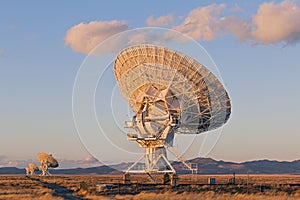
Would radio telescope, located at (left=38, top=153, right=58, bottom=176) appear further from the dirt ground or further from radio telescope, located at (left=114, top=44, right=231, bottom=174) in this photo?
radio telescope, located at (left=114, top=44, right=231, bottom=174)

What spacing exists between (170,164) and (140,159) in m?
3.84

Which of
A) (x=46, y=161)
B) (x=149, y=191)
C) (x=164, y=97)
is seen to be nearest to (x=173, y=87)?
(x=164, y=97)

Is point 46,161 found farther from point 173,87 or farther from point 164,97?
point 173,87

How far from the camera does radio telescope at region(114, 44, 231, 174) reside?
57.8 metres

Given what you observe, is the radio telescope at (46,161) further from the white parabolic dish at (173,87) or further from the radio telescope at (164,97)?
the white parabolic dish at (173,87)

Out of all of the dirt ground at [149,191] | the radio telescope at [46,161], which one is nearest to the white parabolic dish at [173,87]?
the dirt ground at [149,191]

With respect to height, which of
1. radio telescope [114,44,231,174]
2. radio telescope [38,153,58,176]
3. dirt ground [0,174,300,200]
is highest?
radio telescope [114,44,231,174]

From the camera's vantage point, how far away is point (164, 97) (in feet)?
198

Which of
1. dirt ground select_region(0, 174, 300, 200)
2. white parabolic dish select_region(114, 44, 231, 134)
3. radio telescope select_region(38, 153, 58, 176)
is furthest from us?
radio telescope select_region(38, 153, 58, 176)

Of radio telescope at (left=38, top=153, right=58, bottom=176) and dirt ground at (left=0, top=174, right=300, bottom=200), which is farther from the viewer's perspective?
radio telescope at (left=38, top=153, right=58, bottom=176)

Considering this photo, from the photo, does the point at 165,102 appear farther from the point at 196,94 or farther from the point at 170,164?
the point at 170,164

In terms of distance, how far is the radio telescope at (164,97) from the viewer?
5784cm

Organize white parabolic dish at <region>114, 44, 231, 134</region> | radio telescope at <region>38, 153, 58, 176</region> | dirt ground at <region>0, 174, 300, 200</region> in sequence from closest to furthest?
1. dirt ground at <region>0, 174, 300, 200</region>
2. white parabolic dish at <region>114, 44, 231, 134</region>
3. radio telescope at <region>38, 153, 58, 176</region>

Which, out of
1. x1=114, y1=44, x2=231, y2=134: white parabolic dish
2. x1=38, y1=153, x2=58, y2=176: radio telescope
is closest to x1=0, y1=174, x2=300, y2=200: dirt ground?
x1=114, y1=44, x2=231, y2=134: white parabolic dish
